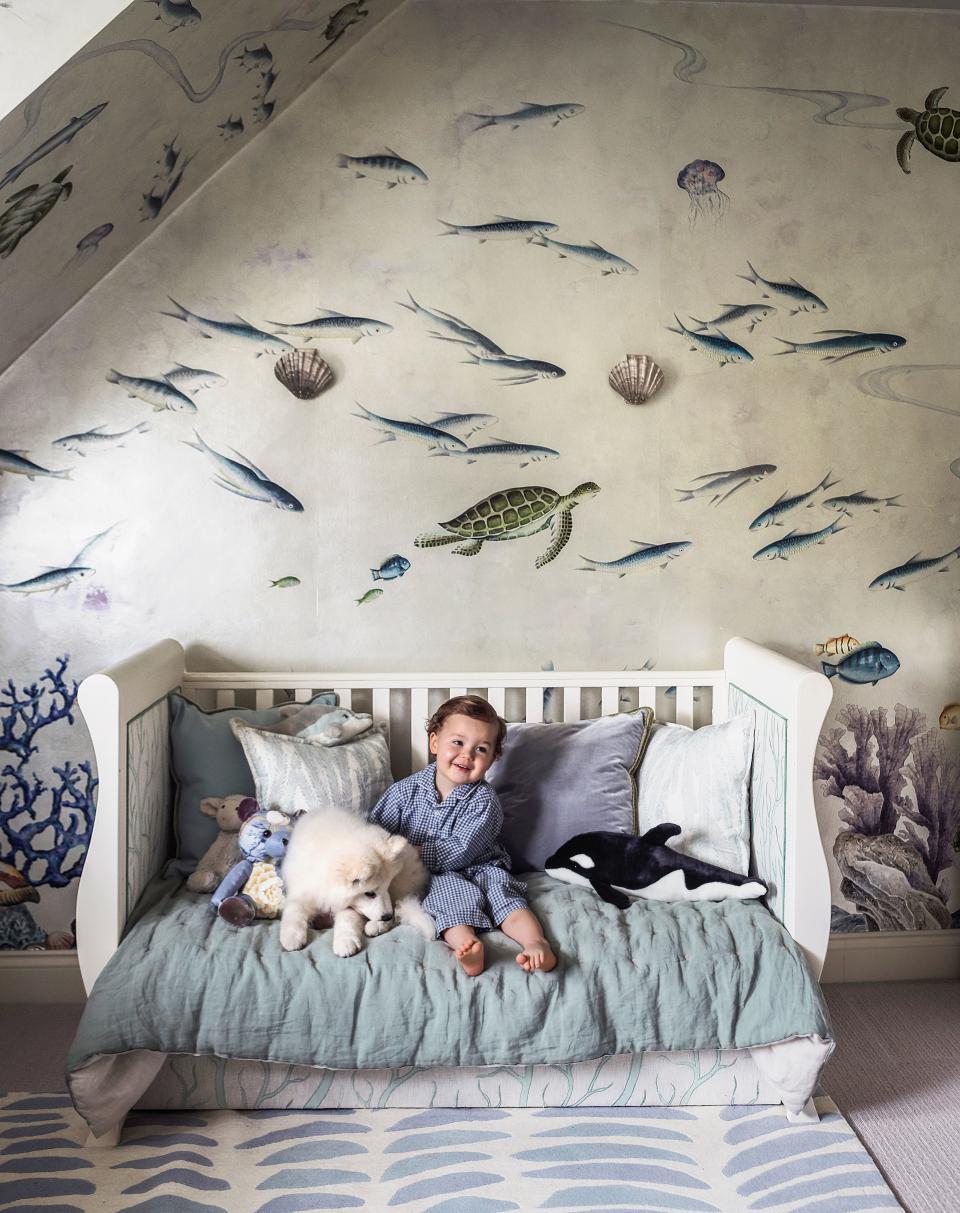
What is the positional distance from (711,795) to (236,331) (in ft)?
5.15

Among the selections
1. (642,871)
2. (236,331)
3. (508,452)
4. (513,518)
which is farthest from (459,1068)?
(236,331)

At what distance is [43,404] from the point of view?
7.82 feet

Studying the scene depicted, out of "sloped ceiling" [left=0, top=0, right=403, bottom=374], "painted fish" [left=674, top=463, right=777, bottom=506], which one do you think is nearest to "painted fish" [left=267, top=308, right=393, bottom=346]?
"sloped ceiling" [left=0, top=0, right=403, bottom=374]

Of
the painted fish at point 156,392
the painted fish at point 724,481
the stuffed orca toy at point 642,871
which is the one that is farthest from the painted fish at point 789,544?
the painted fish at point 156,392

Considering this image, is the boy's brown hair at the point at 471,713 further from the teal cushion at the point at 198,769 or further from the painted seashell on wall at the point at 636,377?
the painted seashell on wall at the point at 636,377

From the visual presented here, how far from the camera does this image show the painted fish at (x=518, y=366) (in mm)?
2469

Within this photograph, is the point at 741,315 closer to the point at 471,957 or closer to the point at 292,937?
the point at 471,957

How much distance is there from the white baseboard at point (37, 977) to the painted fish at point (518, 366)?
1794 millimetres

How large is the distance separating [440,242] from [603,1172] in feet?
6.71

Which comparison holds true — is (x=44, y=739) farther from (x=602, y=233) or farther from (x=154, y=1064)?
(x=602, y=233)

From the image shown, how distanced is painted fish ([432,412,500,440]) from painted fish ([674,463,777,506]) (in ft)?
1.75

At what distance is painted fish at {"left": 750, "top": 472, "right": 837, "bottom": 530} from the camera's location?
8.35 feet

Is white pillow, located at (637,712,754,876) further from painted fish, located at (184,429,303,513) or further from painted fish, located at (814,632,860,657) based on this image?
painted fish, located at (184,429,303,513)

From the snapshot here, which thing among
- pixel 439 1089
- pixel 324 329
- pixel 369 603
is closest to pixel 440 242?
pixel 324 329
